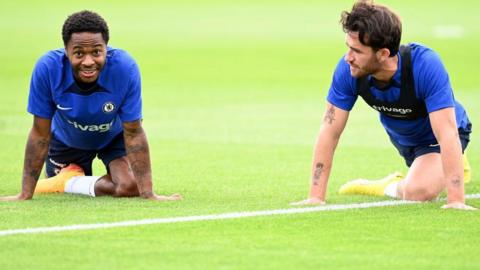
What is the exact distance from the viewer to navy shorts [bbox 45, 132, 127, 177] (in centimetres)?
1180

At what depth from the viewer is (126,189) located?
11117 mm

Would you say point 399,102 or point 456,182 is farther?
point 399,102

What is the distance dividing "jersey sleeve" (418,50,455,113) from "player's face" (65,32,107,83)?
2.72 m

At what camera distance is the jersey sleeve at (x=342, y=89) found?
1037 cm

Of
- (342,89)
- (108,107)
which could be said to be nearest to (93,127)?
(108,107)

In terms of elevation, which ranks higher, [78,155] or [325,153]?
[325,153]

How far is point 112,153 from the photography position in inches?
465

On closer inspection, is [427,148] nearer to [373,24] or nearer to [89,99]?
[373,24]

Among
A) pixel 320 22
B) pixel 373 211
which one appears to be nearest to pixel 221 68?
pixel 320 22

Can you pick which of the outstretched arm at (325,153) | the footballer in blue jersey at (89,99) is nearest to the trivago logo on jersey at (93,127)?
the footballer in blue jersey at (89,99)

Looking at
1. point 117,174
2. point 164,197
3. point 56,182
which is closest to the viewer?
point 164,197

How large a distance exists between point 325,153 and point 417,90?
97 cm

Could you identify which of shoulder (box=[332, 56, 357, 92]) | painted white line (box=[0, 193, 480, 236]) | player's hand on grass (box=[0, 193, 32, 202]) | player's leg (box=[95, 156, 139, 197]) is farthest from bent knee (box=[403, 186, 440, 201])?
player's hand on grass (box=[0, 193, 32, 202])

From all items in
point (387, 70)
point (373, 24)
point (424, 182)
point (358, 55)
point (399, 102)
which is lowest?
point (424, 182)
